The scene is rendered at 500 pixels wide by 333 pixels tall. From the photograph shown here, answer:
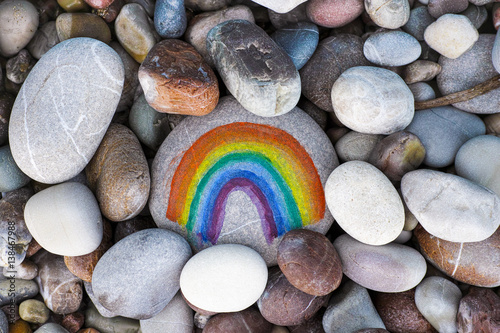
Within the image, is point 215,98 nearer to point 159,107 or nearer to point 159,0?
point 159,107

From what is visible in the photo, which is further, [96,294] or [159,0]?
[159,0]

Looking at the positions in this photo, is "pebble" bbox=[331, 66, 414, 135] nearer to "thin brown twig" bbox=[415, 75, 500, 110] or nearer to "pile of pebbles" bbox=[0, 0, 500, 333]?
"pile of pebbles" bbox=[0, 0, 500, 333]

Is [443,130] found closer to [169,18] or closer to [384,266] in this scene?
[384,266]

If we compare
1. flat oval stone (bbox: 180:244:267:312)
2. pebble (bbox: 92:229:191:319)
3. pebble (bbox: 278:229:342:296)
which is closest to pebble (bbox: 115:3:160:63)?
pebble (bbox: 92:229:191:319)

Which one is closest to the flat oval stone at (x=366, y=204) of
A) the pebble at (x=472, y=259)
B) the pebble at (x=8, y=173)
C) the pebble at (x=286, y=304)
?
the pebble at (x=472, y=259)

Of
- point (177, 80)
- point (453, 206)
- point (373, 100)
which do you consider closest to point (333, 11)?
point (373, 100)

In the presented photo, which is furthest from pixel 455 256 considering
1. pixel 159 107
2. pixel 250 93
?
pixel 159 107
